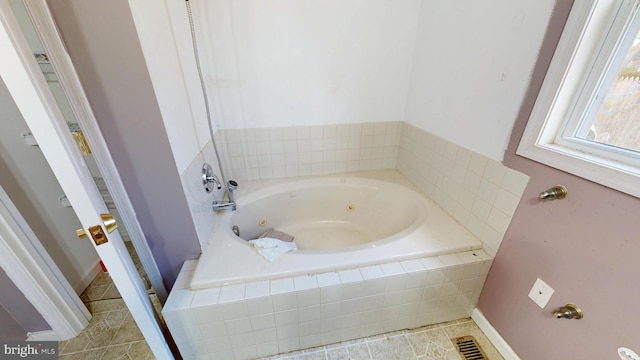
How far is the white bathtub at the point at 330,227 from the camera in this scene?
3.66ft

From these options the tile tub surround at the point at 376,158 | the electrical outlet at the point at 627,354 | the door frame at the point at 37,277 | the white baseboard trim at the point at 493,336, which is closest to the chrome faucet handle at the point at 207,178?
the tile tub surround at the point at 376,158

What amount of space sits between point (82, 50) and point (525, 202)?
1767mm

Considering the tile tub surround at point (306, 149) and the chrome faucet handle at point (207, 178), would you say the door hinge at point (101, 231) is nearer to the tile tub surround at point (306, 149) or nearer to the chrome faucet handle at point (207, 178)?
the chrome faucet handle at point (207, 178)

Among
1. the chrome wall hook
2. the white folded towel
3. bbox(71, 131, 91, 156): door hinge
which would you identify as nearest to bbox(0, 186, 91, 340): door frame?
bbox(71, 131, 91, 156): door hinge

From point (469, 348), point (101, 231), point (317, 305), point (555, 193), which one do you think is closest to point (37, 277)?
point (101, 231)

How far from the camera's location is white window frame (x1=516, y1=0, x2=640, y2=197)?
72 cm

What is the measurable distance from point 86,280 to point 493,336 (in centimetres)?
242

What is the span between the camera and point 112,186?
3.06 feet

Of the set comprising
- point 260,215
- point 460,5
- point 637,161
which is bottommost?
point 260,215

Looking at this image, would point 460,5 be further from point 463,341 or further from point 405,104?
point 463,341

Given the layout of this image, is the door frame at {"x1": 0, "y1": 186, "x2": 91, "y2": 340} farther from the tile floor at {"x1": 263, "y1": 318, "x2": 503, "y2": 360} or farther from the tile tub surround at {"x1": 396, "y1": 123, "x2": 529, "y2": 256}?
the tile tub surround at {"x1": 396, "y1": 123, "x2": 529, "y2": 256}

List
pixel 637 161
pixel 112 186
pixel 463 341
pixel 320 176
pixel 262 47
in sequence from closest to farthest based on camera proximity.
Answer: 1. pixel 637 161
2. pixel 112 186
3. pixel 463 341
4. pixel 262 47
5. pixel 320 176

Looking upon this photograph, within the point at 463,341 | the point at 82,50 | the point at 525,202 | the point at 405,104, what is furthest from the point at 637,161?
the point at 82,50

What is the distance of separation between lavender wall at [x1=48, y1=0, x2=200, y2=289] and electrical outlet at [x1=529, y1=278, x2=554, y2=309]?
5.04 ft
